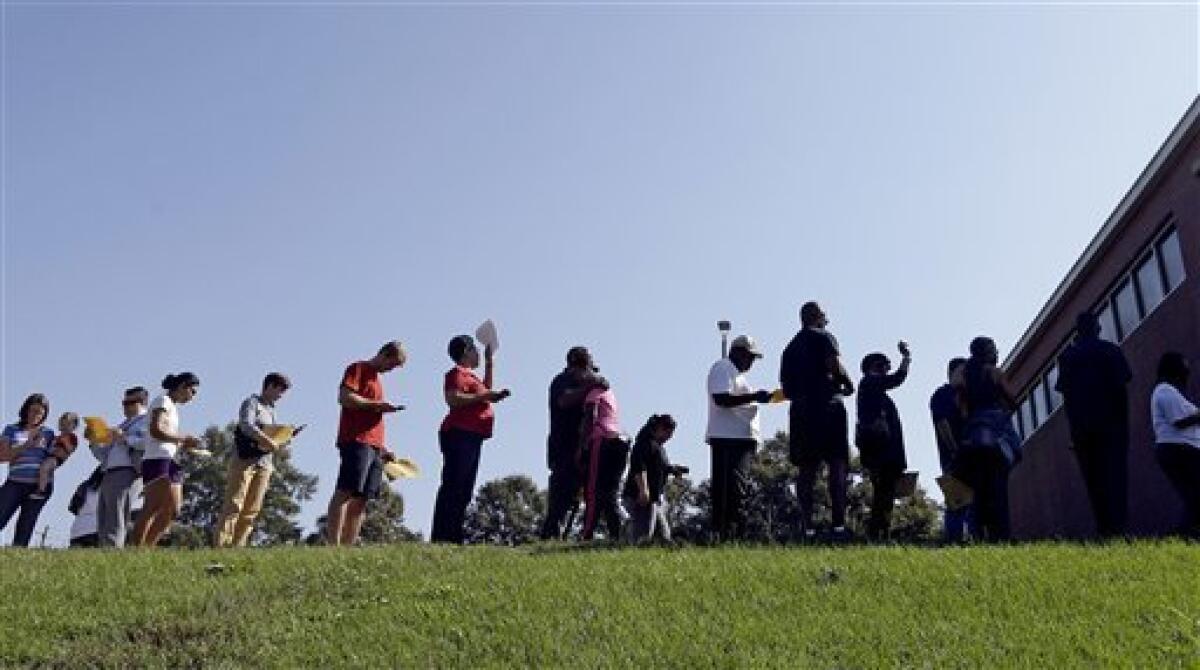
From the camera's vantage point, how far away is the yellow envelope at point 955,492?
1071 centimetres

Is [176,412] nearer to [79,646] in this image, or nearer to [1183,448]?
[79,646]

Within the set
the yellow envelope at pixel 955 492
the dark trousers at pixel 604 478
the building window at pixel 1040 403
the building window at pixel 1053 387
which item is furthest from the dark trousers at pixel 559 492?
the building window at pixel 1040 403

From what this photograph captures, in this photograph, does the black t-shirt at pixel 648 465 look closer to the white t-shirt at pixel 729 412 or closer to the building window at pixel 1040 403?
the white t-shirt at pixel 729 412

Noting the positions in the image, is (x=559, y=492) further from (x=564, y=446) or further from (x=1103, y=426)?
(x=1103, y=426)

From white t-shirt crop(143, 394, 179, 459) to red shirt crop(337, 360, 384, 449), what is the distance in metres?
1.50

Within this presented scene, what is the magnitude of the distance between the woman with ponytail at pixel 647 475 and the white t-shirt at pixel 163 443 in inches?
164

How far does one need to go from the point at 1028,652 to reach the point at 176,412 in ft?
25.4

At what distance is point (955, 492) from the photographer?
10.9 m

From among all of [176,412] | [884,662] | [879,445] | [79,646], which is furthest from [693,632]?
[176,412]

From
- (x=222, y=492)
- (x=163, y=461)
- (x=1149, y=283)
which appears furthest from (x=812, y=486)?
(x=222, y=492)

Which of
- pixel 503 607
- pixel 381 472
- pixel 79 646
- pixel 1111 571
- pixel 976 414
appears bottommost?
pixel 79 646

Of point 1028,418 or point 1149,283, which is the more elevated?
point 1028,418

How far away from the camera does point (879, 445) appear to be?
10.5 m

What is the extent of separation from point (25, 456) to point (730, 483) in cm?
693
